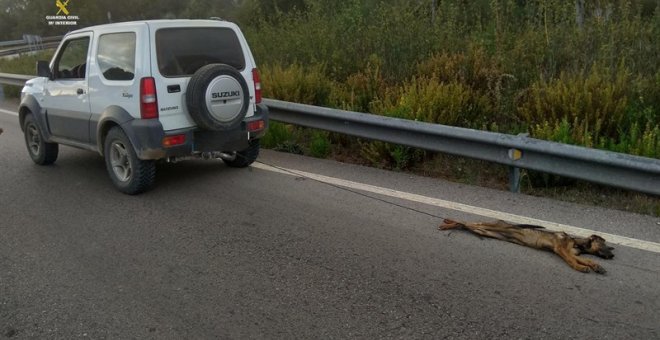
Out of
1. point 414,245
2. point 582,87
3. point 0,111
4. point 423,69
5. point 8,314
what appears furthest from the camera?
point 0,111

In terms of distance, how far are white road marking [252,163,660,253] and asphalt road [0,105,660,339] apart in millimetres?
125

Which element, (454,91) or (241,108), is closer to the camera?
(241,108)

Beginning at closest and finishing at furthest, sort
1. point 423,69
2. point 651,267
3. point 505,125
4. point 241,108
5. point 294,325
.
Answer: point 294,325
point 651,267
point 241,108
point 505,125
point 423,69

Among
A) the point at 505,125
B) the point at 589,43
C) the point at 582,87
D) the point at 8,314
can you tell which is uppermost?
the point at 589,43

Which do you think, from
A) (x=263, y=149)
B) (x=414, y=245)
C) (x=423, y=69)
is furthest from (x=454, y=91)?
(x=414, y=245)

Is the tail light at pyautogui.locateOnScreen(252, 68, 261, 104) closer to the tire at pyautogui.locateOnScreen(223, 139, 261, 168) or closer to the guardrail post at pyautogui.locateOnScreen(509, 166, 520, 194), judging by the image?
the tire at pyautogui.locateOnScreen(223, 139, 261, 168)

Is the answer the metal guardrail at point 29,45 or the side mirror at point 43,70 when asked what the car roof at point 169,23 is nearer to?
the side mirror at point 43,70

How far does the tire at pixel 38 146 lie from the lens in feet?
25.5

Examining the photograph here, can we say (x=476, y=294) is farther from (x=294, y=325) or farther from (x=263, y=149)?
(x=263, y=149)

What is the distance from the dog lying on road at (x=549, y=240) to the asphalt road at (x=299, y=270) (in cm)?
9

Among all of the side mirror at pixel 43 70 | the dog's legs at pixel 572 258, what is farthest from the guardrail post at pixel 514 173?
the side mirror at pixel 43 70

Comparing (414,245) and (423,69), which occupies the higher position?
(423,69)

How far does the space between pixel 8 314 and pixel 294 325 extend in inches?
74.0

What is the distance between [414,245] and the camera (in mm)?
4652
